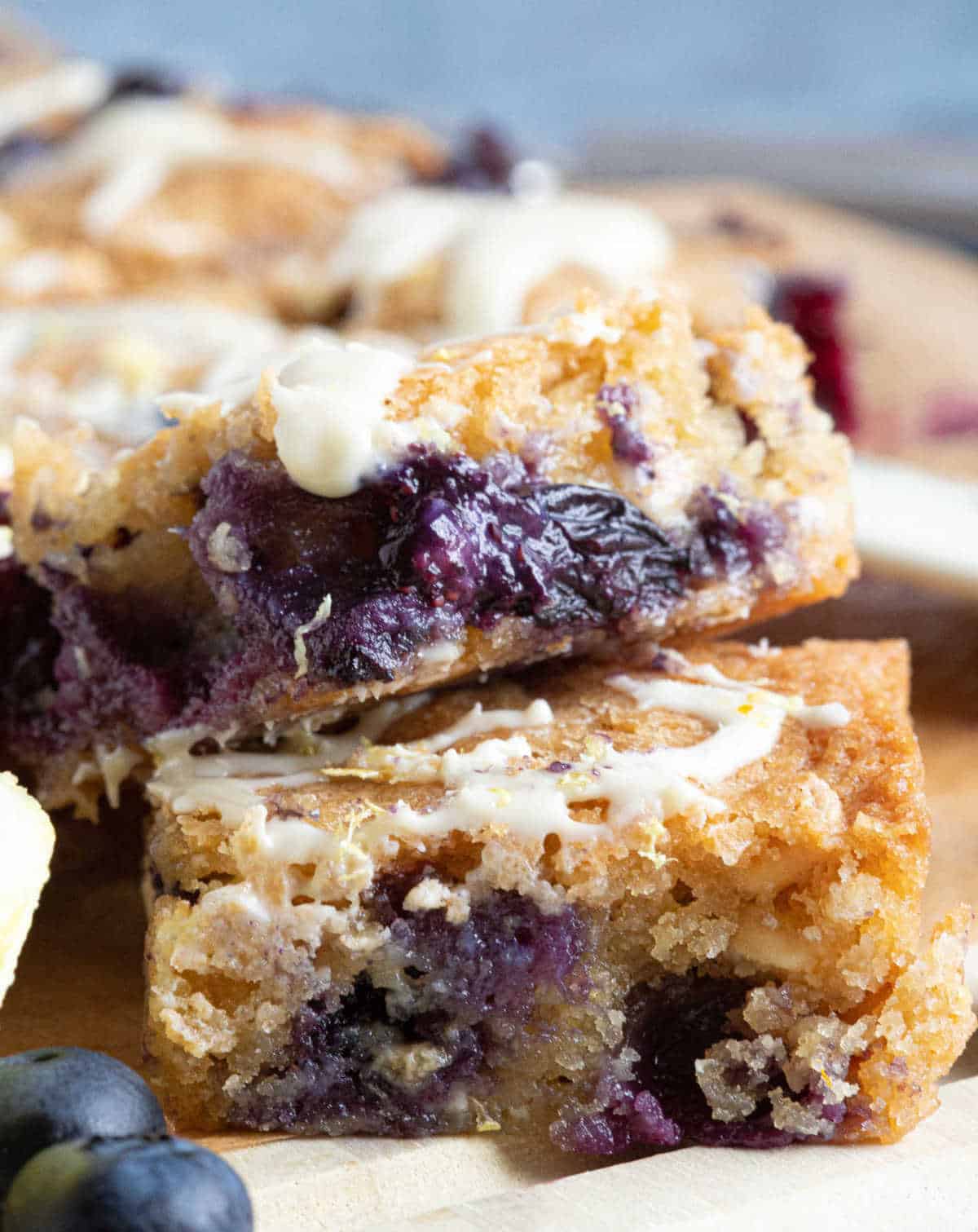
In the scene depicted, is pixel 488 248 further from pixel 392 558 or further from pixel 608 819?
pixel 608 819

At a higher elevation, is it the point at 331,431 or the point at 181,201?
the point at 331,431

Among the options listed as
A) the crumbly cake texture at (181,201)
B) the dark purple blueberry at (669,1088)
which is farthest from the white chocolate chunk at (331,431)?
the crumbly cake texture at (181,201)

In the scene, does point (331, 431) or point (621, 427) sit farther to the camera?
point (621, 427)

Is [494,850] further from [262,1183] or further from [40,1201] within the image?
[40,1201]

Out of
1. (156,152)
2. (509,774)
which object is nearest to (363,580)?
(509,774)

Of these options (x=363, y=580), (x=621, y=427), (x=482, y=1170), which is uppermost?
(x=621, y=427)
